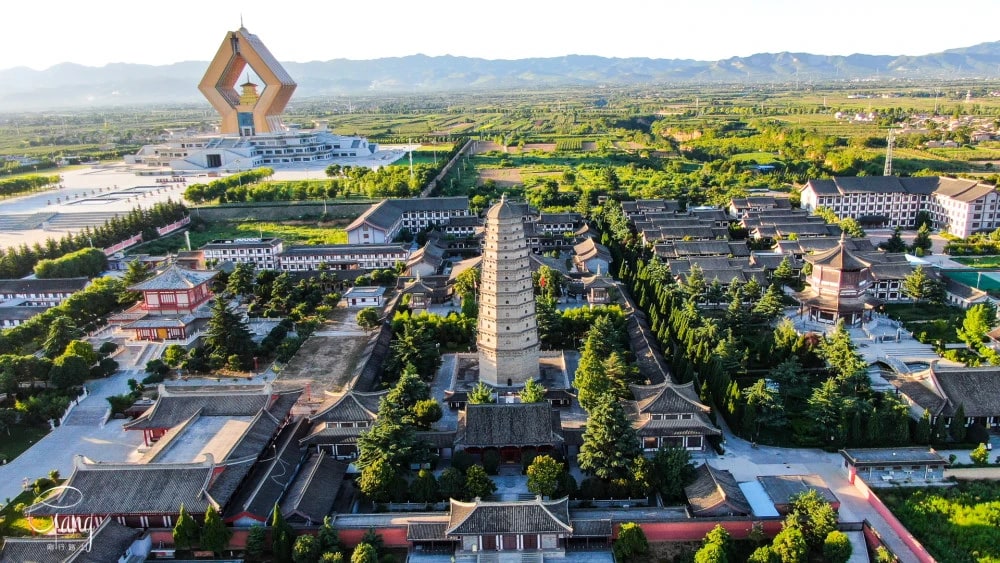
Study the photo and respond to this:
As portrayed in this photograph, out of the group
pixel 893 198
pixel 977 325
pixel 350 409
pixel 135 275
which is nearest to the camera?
pixel 350 409

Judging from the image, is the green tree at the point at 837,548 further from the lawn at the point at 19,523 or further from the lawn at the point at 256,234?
the lawn at the point at 256,234

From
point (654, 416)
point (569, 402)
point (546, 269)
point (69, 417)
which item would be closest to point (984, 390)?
point (654, 416)

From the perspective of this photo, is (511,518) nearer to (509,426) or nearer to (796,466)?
(509,426)

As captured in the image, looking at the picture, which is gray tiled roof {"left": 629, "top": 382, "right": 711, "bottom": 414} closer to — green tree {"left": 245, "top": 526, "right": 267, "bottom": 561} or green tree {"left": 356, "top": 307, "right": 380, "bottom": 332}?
green tree {"left": 245, "top": 526, "right": 267, "bottom": 561}

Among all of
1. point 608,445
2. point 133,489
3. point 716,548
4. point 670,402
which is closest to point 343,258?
point 133,489

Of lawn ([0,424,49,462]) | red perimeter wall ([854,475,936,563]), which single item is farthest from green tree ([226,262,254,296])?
red perimeter wall ([854,475,936,563])

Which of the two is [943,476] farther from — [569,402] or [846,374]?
[569,402]

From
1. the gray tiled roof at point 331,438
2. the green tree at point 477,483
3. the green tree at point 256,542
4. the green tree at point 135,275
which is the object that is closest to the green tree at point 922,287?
the green tree at point 477,483
